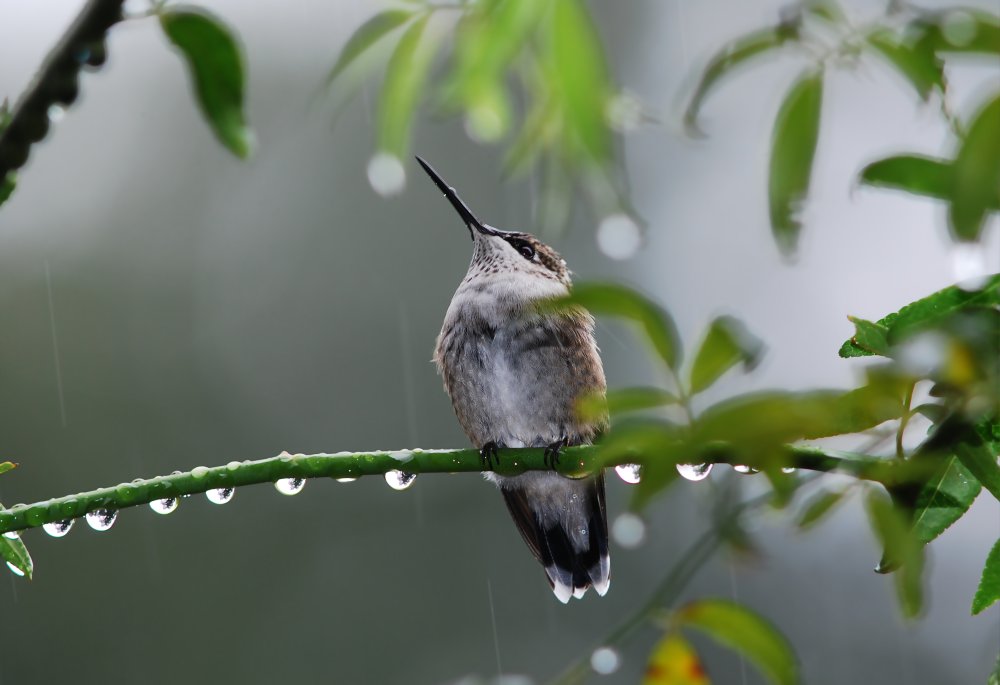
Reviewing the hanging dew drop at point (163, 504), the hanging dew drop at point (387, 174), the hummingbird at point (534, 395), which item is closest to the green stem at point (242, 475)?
the hanging dew drop at point (163, 504)

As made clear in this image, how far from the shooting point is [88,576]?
7.59 metres

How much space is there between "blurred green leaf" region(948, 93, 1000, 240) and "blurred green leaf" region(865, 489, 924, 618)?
171 mm

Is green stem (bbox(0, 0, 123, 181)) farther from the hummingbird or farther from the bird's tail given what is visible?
the bird's tail

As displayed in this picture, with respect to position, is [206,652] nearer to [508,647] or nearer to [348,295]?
[508,647]

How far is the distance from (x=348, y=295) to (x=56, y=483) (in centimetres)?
282

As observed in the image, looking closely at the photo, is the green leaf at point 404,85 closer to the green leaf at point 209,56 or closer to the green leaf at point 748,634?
the green leaf at point 209,56

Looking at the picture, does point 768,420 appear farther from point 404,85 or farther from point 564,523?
point 564,523

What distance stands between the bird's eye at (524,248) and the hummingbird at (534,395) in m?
0.33

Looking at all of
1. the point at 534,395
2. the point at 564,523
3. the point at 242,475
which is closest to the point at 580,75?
the point at 242,475

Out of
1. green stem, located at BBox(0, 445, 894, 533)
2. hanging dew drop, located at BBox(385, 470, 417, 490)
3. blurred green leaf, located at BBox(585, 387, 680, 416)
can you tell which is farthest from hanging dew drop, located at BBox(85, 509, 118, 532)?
blurred green leaf, located at BBox(585, 387, 680, 416)

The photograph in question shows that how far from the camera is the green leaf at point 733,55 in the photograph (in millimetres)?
674

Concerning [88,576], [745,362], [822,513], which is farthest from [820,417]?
[88,576]

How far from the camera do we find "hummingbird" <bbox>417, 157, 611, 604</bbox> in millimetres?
2881

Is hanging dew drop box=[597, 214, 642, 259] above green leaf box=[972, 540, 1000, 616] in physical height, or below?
above
